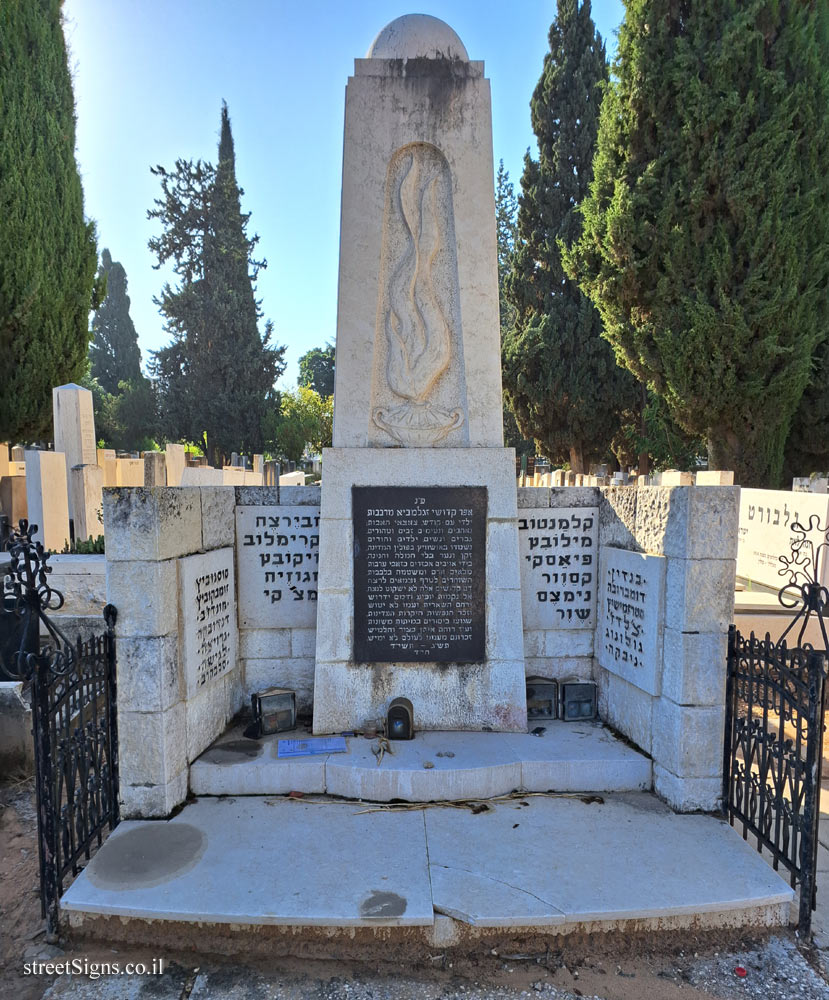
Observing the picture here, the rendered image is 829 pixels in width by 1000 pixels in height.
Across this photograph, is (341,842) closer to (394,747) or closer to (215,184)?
(394,747)

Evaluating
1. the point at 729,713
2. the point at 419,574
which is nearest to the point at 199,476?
the point at 419,574

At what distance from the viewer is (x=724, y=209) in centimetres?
1283

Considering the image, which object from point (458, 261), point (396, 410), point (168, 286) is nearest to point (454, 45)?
point (458, 261)

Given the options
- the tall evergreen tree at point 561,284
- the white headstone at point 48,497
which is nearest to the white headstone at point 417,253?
the white headstone at point 48,497

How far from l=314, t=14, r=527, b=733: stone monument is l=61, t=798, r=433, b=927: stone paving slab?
0.88m

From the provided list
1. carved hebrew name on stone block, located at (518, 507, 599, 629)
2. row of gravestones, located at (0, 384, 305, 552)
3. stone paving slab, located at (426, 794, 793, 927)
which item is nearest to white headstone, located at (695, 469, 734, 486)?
carved hebrew name on stone block, located at (518, 507, 599, 629)

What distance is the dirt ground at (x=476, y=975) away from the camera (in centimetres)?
260

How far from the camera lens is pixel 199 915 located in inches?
110

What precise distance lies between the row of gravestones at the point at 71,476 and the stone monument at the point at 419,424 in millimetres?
2059

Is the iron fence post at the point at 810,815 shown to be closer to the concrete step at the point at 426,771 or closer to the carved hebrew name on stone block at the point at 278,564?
the concrete step at the point at 426,771

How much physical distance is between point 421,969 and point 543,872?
0.73m

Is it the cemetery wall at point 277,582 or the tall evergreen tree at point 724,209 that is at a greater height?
the tall evergreen tree at point 724,209

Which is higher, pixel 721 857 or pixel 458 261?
pixel 458 261

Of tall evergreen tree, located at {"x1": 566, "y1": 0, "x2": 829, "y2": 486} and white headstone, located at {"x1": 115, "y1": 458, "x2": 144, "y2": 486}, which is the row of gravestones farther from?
tall evergreen tree, located at {"x1": 566, "y1": 0, "x2": 829, "y2": 486}
